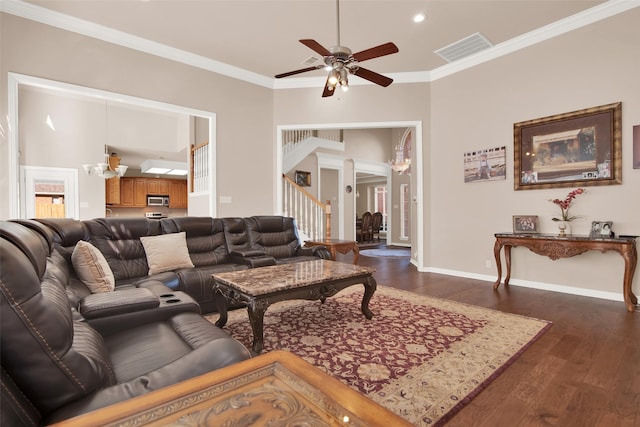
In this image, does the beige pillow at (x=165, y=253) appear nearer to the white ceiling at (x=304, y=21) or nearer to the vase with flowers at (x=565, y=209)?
the white ceiling at (x=304, y=21)

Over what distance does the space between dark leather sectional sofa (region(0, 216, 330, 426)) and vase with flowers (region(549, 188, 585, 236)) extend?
3541 millimetres

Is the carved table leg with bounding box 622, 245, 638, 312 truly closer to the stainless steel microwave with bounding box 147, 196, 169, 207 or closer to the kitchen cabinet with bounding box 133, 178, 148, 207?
the stainless steel microwave with bounding box 147, 196, 169, 207

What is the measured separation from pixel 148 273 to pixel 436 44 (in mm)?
4673

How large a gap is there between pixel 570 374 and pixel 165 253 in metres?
3.49

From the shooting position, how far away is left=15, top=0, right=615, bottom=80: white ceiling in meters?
3.61

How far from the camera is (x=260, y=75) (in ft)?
18.1

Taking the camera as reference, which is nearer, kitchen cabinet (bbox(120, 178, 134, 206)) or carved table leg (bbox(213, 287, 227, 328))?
carved table leg (bbox(213, 287, 227, 328))

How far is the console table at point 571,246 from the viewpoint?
3.23m

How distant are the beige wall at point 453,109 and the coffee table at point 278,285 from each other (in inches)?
105

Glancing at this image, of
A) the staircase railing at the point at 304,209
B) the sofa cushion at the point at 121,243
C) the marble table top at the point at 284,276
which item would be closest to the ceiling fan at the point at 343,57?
the marble table top at the point at 284,276

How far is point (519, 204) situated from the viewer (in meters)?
4.38

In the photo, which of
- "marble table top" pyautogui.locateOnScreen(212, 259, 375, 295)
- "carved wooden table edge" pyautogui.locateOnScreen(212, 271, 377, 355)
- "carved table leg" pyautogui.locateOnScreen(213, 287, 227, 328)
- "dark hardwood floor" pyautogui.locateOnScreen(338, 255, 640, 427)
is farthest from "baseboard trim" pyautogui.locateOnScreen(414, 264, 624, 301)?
"carved table leg" pyautogui.locateOnScreen(213, 287, 227, 328)

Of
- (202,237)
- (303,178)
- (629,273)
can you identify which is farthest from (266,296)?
(303,178)

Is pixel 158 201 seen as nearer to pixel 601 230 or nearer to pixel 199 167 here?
pixel 199 167
